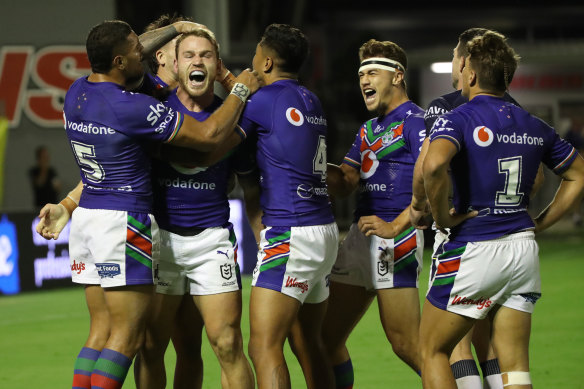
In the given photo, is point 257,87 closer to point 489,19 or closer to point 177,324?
point 177,324

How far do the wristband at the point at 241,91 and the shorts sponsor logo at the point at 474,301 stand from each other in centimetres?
147

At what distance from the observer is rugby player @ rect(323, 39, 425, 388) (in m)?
5.48

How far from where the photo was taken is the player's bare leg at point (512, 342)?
446 centimetres

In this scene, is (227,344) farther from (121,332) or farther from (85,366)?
(85,366)

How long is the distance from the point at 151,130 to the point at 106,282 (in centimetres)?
79

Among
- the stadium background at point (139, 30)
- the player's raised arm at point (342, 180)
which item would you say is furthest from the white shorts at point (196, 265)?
the stadium background at point (139, 30)

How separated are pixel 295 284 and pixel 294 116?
0.86 m

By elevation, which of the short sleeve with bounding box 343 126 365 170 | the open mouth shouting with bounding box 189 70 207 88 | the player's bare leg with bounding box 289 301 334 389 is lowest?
the player's bare leg with bounding box 289 301 334 389

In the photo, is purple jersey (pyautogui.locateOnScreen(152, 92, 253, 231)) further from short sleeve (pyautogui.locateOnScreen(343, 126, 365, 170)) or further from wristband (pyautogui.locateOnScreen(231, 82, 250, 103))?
short sleeve (pyautogui.locateOnScreen(343, 126, 365, 170))

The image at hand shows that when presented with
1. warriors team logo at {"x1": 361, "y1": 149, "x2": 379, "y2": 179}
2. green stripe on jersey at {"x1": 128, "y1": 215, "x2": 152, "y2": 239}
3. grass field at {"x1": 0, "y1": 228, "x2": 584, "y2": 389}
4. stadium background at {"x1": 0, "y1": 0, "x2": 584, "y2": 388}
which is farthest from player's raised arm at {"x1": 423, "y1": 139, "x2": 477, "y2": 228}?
stadium background at {"x1": 0, "y1": 0, "x2": 584, "y2": 388}

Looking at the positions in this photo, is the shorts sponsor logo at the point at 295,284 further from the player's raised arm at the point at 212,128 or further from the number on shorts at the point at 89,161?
the number on shorts at the point at 89,161

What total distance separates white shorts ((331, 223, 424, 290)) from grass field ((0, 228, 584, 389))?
1488 mm

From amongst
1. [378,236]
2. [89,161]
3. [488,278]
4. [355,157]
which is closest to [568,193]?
[488,278]

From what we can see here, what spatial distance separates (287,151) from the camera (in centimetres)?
492
